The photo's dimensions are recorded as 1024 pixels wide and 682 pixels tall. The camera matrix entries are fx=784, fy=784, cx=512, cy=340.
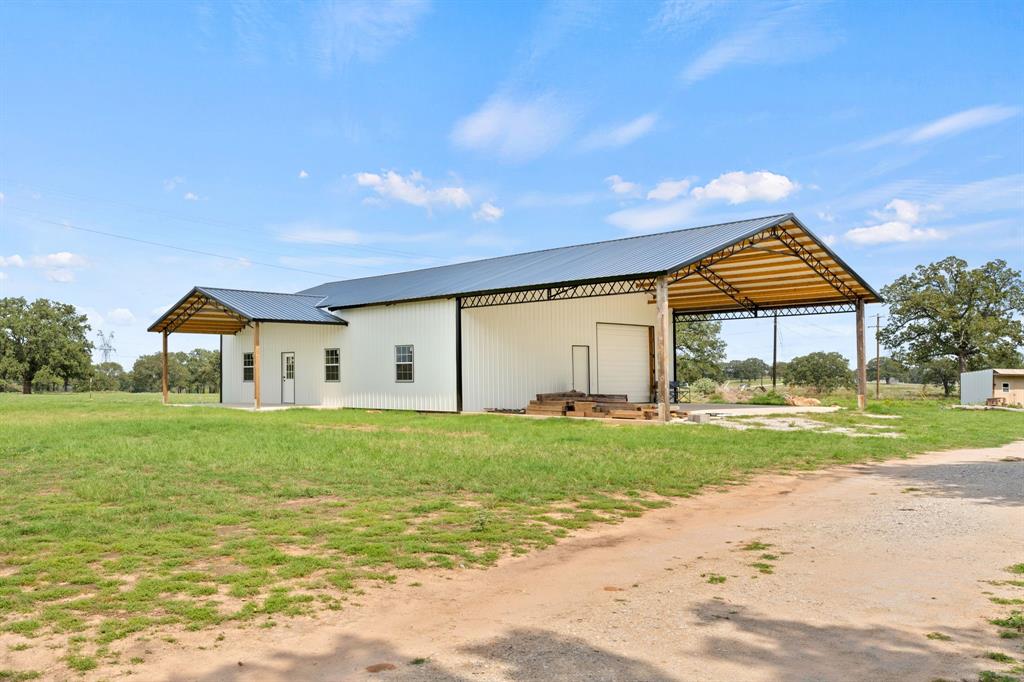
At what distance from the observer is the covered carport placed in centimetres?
2056

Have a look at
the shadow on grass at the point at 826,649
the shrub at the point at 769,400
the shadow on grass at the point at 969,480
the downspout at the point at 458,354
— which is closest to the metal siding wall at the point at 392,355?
the downspout at the point at 458,354

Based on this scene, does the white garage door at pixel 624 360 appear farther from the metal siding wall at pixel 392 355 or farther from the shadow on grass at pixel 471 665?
the shadow on grass at pixel 471 665

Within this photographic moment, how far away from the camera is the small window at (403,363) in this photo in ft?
83.4

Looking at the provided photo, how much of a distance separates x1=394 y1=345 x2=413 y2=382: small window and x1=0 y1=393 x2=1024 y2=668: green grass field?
7.14 meters

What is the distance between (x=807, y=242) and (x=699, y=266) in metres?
4.14

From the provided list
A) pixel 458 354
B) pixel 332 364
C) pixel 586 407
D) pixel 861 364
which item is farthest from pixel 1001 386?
pixel 332 364

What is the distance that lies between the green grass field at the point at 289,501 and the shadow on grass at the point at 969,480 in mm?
1524

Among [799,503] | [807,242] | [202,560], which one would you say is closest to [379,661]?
[202,560]

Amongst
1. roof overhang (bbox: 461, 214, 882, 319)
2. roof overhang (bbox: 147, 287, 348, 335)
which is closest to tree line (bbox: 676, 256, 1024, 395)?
roof overhang (bbox: 461, 214, 882, 319)

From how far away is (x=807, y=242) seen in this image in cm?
2403

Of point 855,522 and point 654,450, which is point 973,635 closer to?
point 855,522

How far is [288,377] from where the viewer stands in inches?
1168

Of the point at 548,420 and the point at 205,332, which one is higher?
the point at 205,332

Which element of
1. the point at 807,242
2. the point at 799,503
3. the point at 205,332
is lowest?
the point at 799,503
